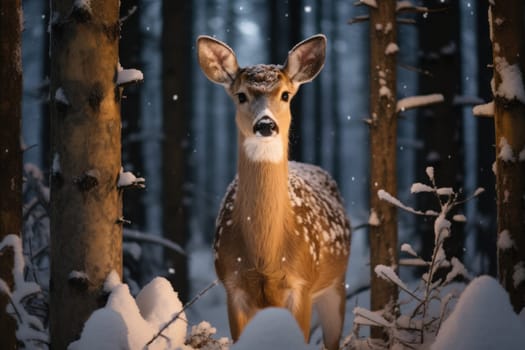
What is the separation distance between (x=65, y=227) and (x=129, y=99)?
308 inches

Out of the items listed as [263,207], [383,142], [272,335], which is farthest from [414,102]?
[272,335]

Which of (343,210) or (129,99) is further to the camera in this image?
(129,99)

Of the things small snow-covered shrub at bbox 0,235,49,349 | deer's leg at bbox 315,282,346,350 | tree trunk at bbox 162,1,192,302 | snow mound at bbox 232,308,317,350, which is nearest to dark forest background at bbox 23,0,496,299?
tree trunk at bbox 162,1,192,302

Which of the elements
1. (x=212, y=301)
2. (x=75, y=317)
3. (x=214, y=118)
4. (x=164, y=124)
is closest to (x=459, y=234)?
(x=164, y=124)

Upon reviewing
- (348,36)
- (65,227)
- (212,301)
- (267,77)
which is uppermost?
(348,36)

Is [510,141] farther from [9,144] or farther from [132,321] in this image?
[9,144]

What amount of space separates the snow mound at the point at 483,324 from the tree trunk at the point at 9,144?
292 centimetres

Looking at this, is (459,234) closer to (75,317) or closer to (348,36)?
(75,317)

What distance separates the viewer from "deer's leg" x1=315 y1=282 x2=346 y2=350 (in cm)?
744

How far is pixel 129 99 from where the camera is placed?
1173 centimetres

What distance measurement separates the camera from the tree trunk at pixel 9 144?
4.89m

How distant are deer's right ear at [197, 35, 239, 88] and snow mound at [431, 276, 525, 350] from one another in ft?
10.7

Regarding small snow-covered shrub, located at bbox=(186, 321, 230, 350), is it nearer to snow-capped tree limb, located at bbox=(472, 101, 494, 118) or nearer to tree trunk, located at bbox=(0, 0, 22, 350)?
tree trunk, located at bbox=(0, 0, 22, 350)

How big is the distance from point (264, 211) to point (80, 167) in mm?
1918
